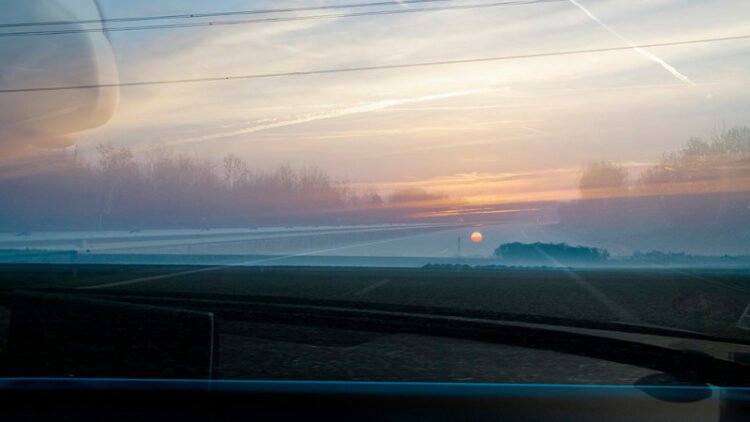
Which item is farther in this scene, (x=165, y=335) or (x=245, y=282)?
(x=245, y=282)

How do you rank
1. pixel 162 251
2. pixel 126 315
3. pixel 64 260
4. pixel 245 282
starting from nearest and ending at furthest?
pixel 126 315
pixel 245 282
pixel 64 260
pixel 162 251

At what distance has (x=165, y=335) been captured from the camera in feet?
31.4

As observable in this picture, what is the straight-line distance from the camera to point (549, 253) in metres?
46.4

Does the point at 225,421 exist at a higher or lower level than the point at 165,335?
higher

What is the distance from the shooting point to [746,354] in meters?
8.34

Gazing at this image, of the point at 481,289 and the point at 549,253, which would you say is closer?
the point at 481,289

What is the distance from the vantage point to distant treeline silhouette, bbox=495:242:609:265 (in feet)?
130

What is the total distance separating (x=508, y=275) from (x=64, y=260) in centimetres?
2296

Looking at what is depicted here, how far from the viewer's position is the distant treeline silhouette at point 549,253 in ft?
130

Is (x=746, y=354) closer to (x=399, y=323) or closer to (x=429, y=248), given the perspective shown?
(x=399, y=323)

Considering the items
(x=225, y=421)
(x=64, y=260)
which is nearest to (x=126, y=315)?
(x=225, y=421)

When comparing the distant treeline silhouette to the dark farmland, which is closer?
the dark farmland

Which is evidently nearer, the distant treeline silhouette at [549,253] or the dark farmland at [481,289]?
the dark farmland at [481,289]

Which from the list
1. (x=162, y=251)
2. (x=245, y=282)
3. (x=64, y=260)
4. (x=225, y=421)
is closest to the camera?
(x=225, y=421)
